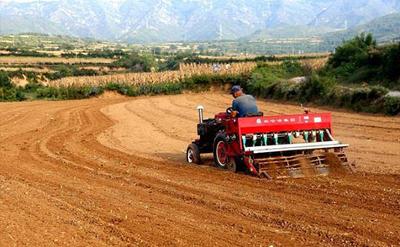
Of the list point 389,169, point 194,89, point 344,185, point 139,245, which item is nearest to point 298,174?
point 344,185

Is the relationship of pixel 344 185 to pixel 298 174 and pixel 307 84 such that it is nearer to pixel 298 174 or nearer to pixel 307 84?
pixel 298 174

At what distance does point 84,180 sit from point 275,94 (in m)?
27.9

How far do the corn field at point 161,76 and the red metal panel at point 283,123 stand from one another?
41105 mm

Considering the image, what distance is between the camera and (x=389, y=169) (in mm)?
14117

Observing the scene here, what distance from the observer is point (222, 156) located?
14828 mm

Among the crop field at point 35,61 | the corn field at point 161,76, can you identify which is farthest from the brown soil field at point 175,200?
the crop field at point 35,61

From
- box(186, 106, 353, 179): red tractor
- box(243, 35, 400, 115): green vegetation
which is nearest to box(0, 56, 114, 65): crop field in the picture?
box(243, 35, 400, 115): green vegetation

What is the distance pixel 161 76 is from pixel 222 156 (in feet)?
145

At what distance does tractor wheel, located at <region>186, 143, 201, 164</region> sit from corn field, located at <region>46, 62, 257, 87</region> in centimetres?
3929

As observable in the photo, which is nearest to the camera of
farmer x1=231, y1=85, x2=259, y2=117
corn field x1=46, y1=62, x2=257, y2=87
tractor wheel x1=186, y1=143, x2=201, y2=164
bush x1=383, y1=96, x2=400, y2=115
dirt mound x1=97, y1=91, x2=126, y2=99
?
farmer x1=231, y1=85, x2=259, y2=117

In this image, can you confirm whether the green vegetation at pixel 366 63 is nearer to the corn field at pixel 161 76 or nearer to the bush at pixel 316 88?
the bush at pixel 316 88

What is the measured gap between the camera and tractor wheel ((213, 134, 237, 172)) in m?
14.3

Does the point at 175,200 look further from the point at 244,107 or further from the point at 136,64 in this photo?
the point at 136,64

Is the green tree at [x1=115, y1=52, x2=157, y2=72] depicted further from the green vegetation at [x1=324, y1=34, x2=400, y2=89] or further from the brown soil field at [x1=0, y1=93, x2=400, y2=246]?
the brown soil field at [x1=0, y1=93, x2=400, y2=246]
